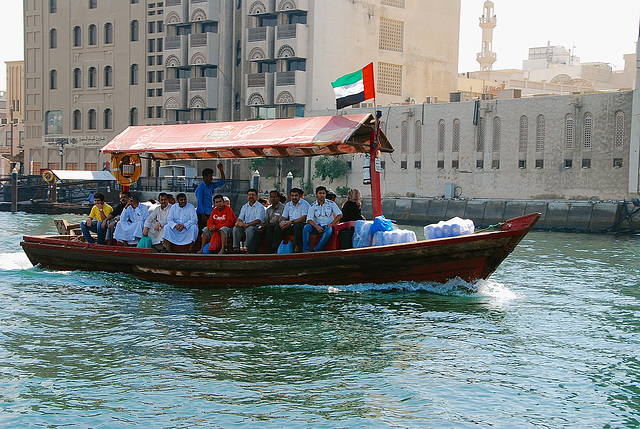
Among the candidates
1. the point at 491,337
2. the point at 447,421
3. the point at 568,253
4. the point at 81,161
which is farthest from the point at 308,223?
the point at 81,161

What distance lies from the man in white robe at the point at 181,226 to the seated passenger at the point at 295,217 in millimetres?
1781

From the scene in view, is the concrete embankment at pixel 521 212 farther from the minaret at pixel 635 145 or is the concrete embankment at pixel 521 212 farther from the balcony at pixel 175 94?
the balcony at pixel 175 94

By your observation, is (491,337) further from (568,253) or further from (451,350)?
(568,253)

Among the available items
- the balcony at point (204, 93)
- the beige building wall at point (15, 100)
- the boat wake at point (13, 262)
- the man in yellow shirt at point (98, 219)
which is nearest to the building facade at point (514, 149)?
the balcony at point (204, 93)

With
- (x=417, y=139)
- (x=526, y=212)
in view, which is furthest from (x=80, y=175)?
(x=526, y=212)

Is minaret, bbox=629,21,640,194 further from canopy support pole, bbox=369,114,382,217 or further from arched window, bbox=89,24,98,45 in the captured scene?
arched window, bbox=89,24,98,45

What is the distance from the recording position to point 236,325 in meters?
12.6

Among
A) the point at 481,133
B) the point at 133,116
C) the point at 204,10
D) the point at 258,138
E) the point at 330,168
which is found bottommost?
the point at 258,138

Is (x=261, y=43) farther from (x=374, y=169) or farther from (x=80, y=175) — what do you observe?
(x=374, y=169)

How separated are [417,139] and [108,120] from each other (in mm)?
27251

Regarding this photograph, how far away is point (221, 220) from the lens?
15727mm

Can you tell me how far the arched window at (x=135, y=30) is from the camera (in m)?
62.9

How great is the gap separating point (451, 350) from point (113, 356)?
447 cm

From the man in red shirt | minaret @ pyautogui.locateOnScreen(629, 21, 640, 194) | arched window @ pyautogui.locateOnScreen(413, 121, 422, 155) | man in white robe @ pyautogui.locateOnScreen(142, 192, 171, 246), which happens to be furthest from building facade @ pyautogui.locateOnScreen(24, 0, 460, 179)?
the man in red shirt
